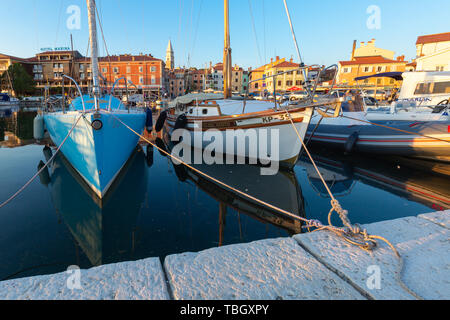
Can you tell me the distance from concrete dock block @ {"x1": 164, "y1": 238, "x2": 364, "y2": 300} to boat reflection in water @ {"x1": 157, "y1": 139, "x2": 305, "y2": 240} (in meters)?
1.76

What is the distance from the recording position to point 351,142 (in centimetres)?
884

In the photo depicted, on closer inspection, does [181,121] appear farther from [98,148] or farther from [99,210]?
[99,210]

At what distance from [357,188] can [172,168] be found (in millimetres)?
5375

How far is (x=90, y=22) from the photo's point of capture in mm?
5312

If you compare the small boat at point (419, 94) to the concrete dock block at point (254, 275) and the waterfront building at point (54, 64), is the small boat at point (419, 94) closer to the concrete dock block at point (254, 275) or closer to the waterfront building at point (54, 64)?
the concrete dock block at point (254, 275)

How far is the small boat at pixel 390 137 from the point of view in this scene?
702cm

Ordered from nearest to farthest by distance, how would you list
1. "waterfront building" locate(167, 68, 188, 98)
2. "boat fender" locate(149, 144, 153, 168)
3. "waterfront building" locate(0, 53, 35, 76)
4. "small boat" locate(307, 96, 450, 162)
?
"small boat" locate(307, 96, 450, 162) → "boat fender" locate(149, 144, 153, 168) → "waterfront building" locate(0, 53, 35, 76) → "waterfront building" locate(167, 68, 188, 98)

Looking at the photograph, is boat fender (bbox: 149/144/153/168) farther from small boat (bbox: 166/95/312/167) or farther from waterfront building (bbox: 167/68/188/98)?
waterfront building (bbox: 167/68/188/98)

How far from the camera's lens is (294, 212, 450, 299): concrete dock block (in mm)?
1405

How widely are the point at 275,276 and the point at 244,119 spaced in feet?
19.0

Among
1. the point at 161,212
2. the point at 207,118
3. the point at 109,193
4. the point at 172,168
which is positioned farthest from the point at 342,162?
the point at 109,193

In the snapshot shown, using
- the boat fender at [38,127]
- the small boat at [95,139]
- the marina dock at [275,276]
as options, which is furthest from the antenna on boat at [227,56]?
the marina dock at [275,276]

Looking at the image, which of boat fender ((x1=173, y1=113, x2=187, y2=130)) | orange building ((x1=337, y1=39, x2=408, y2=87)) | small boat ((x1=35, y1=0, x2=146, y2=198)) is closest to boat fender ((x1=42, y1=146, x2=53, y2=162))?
small boat ((x1=35, y1=0, x2=146, y2=198))

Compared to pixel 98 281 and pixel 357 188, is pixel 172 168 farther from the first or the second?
pixel 98 281
